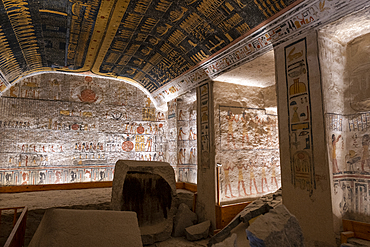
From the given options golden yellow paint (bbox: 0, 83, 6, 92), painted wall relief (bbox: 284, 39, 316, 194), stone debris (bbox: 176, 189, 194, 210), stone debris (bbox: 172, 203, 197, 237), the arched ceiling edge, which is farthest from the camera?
golden yellow paint (bbox: 0, 83, 6, 92)

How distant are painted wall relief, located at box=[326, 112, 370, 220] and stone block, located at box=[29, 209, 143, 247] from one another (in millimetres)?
2803

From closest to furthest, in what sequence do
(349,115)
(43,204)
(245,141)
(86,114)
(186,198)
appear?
(349,115) < (43,204) < (245,141) < (186,198) < (86,114)

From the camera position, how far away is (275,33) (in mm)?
4215

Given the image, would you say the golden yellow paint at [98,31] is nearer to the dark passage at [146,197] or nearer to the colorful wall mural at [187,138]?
the colorful wall mural at [187,138]

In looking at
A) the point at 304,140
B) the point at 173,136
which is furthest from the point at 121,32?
the point at 304,140

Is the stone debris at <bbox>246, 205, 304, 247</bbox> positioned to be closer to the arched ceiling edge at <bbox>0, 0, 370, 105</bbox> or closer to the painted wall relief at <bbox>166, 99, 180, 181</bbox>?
the arched ceiling edge at <bbox>0, 0, 370, 105</bbox>

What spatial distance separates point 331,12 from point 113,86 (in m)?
7.39

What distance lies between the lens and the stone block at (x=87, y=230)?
1.93 meters

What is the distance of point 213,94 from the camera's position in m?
6.11

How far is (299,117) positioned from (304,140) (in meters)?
0.36

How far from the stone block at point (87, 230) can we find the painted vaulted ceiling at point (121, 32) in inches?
150

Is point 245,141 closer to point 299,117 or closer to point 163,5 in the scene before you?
point 299,117

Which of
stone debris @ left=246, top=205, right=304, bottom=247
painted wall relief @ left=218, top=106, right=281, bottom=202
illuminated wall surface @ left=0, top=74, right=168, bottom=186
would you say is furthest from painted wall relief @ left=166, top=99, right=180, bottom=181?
stone debris @ left=246, top=205, right=304, bottom=247

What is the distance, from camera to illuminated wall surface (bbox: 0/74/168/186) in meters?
7.65
